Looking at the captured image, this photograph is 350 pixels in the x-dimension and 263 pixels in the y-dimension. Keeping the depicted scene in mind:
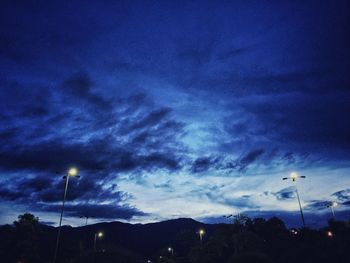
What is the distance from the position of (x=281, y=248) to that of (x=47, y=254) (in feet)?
279

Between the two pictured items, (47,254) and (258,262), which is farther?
(47,254)

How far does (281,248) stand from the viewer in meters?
42.5

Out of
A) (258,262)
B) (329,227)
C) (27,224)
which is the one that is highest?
(27,224)

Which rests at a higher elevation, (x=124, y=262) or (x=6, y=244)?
(x=6, y=244)

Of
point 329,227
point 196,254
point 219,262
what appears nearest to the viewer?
point 329,227

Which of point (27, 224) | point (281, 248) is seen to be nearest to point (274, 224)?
point (281, 248)

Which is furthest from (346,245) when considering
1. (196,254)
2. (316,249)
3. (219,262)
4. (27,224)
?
(27,224)

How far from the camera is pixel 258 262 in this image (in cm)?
2081

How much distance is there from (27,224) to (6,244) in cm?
647

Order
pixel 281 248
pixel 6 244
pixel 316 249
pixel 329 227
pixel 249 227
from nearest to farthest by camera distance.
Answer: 1. pixel 316 249
2. pixel 281 248
3. pixel 329 227
4. pixel 6 244
5. pixel 249 227

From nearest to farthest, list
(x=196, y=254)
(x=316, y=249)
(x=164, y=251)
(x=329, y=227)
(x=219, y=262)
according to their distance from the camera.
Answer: (x=316, y=249), (x=329, y=227), (x=219, y=262), (x=196, y=254), (x=164, y=251)

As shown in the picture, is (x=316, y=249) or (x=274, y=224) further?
(x=274, y=224)

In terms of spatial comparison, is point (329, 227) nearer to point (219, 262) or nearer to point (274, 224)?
point (219, 262)

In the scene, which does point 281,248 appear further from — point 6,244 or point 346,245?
point 6,244
